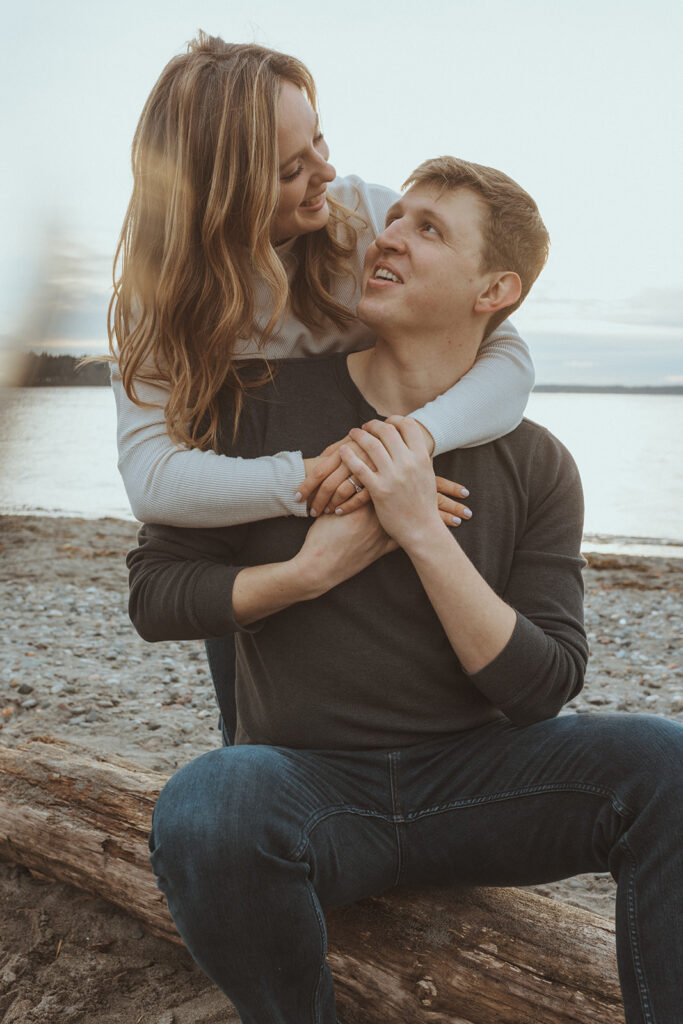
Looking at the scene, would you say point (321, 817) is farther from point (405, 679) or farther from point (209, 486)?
point (209, 486)

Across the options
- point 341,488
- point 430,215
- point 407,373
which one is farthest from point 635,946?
point 430,215

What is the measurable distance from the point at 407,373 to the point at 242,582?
74 centimetres

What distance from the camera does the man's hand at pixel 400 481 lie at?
1.95m

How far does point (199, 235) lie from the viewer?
2322mm

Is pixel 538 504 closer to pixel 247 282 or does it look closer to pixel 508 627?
pixel 508 627

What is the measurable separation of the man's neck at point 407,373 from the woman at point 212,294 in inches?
3.8

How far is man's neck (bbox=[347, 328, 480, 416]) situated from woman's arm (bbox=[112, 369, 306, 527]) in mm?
348

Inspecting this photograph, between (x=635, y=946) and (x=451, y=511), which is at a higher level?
(x=451, y=511)

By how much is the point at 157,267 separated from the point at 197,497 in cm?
68

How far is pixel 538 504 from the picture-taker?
2.16 meters

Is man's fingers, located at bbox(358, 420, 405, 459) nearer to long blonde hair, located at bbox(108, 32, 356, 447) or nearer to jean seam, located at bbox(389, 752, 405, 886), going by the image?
long blonde hair, located at bbox(108, 32, 356, 447)

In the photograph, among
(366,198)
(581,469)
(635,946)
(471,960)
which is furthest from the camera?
(581,469)

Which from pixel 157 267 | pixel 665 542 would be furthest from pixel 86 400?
pixel 157 267

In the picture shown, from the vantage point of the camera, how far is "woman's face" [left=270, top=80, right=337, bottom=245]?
2.36 m
